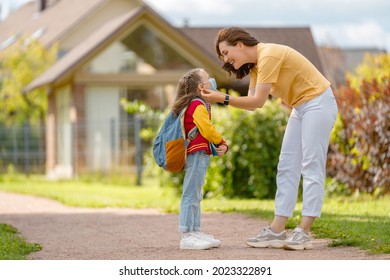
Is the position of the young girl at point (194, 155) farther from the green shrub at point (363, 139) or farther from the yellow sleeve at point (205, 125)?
the green shrub at point (363, 139)

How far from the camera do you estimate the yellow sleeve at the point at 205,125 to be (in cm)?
748

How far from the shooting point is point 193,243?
7.57 m

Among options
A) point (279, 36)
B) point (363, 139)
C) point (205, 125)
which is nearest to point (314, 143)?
point (205, 125)

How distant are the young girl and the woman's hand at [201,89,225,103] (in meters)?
0.08

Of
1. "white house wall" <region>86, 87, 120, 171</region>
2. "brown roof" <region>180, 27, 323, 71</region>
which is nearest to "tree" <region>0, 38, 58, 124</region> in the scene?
"brown roof" <region>180, 27, 323, 71</region>

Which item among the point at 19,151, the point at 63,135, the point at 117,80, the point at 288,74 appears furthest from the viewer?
the point at 19,151

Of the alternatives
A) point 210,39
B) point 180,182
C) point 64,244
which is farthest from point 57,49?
point 64,244

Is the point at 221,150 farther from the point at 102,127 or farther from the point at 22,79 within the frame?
the point at 22,79

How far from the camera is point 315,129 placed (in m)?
7.40

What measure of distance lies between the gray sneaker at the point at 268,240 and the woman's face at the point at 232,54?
4.61 feet

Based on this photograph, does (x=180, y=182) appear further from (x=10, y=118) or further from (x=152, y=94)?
(x=10, y=118)

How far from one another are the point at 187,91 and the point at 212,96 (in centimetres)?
35

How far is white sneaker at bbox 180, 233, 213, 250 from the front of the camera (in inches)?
296

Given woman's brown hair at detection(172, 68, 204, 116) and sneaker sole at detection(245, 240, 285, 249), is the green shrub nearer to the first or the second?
sneaker sole at detection(245, 240, 285, 249)
